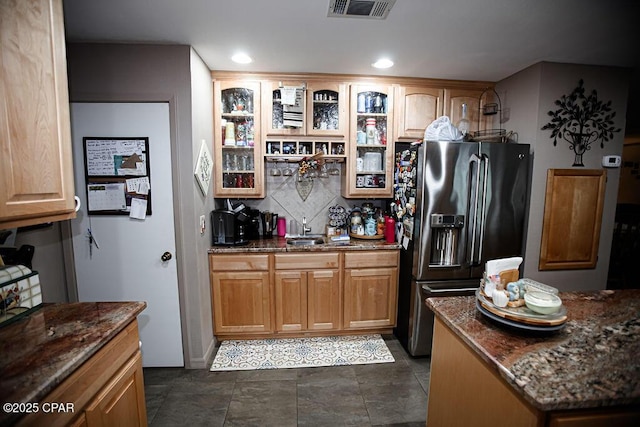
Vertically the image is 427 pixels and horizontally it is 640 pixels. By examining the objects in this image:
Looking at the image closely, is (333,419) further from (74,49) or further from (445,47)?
(74,49)

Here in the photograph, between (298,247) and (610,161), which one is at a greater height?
(610,161)

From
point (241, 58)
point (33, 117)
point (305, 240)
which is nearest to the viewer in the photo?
point (33, 117)

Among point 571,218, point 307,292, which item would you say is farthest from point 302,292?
point 571,218

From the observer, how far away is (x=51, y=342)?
1107mm

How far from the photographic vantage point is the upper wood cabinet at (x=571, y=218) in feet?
8.21

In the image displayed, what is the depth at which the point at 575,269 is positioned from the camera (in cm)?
261

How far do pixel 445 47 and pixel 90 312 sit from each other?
278cm

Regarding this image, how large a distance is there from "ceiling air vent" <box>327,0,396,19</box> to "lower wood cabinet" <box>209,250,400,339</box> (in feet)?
6.03

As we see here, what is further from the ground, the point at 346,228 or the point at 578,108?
the point at 578,108

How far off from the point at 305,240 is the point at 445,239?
1345 millimetres

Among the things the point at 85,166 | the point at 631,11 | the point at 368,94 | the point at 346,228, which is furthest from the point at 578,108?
the point at 85,166

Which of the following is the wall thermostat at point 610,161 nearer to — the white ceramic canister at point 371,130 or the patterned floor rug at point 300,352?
the white ceramic canister at point 371,130

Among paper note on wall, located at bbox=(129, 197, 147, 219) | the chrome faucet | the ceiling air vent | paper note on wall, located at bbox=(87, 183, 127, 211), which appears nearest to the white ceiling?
the ceiling air vent

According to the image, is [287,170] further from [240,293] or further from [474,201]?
[474,201]
